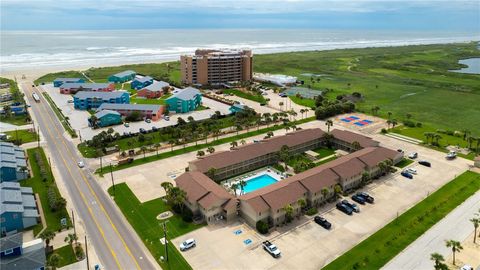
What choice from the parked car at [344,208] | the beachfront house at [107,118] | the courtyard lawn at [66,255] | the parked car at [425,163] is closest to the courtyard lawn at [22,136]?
the beachfront house at [107,118]

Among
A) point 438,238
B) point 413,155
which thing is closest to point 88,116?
point 413,155

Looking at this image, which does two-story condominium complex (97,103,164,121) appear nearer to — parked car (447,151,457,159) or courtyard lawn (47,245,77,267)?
courtyard lawn (47,245,77,267)

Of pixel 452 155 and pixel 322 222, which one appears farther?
pixel 452 155

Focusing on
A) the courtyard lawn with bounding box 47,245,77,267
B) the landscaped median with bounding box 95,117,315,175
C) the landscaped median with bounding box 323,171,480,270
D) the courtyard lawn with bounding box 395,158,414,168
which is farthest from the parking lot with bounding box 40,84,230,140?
the landscaped median with bounding box 323,171,480,270

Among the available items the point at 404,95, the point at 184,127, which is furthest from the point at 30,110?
the point at 404,95

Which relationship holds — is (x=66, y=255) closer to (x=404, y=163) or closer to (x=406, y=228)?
(x=406, y=228)

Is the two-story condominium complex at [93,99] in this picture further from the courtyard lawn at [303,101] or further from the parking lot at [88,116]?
the courtyard lawn at [303,101]
